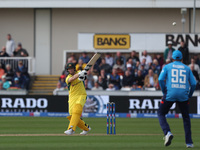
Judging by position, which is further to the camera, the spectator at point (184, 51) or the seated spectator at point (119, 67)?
the seated spectator at point (119, 67)

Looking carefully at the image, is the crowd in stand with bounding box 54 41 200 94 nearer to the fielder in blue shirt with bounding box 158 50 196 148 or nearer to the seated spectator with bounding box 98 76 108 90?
the seated spectator with bounding box 98 76 108 90

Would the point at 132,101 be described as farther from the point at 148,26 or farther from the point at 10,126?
the point at 148,26

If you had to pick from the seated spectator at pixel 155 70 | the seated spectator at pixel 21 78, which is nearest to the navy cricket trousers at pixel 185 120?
the seated spectator at pixel 155 70

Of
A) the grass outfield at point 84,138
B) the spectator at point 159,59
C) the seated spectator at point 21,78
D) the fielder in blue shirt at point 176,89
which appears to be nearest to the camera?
the fielder in blue shirt at point 176,89

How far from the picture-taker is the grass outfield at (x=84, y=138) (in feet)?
40.1

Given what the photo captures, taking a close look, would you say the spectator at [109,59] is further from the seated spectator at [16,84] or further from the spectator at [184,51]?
the seated spectator at [16,84]

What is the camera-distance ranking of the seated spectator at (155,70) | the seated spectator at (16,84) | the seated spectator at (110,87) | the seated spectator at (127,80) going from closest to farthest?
the seated spectator at (110,87), the seated spectator at (127,80), the seated spectator at (155,70), the seated spectator at (16,84)

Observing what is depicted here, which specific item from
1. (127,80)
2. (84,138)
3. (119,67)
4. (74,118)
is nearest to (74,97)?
(74,118)

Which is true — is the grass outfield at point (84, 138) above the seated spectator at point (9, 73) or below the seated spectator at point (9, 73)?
below

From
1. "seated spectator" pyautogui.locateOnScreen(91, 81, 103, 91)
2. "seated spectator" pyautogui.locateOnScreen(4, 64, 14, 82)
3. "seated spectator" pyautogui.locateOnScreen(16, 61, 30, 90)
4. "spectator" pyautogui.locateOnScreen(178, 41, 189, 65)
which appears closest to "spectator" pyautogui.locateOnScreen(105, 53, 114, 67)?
"seated spectator" pyautogui.locateOnScreen(91, 81, 103, 91)

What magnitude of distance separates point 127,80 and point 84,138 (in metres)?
12.5

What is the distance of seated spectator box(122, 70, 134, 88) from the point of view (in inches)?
1032

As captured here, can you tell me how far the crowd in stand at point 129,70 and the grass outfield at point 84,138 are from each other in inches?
247
